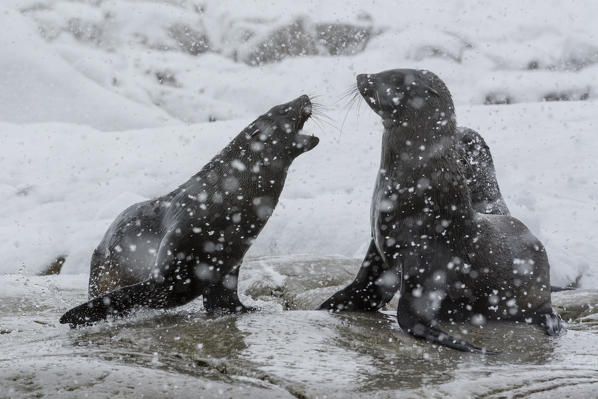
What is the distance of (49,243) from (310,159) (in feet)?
12.4

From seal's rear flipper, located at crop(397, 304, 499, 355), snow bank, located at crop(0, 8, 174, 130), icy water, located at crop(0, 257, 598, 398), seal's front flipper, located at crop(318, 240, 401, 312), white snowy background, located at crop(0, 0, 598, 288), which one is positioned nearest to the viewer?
icy water, located at crop(0, 257, 598, 398)

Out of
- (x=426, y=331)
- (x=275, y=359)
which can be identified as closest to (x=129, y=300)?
(x=275, y=359)

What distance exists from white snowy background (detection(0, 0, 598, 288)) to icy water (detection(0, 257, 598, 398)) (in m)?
3.68

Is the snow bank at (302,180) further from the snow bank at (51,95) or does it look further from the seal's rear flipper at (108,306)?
the seal's rear flipper at (108,306)

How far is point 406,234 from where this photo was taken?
153 inches

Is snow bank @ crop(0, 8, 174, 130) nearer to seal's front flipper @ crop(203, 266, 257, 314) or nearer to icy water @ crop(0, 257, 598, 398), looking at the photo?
icy water @ crop(0, 257, 598, 398)

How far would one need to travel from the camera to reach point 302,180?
9930mm

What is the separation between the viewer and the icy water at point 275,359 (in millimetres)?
Answer: 2463

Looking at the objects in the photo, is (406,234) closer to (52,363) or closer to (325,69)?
(52,363)

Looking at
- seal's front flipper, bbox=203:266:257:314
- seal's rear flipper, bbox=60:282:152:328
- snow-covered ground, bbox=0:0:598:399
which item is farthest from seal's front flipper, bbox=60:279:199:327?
seal's front flipper, bbox=203:266:257:314

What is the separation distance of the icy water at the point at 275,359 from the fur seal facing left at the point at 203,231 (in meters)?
0.13

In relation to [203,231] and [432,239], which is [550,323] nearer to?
[432,239]

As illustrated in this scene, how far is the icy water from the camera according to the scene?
246cm

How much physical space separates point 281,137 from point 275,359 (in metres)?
1.79
